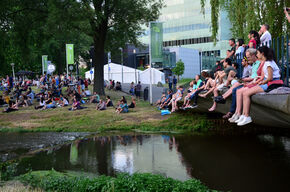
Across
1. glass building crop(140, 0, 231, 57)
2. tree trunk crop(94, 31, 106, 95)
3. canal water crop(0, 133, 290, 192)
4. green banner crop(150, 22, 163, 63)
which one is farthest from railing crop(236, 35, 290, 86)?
glass building crop(140, 0, 231, 57)

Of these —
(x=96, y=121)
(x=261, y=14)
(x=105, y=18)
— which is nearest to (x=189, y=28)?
(x=105, y=18)

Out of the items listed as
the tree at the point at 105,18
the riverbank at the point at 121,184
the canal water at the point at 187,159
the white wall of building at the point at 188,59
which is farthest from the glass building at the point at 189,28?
the riverbank at the point at 121,184

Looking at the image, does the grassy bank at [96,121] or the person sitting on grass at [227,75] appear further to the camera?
the grassy bank at [96,121]

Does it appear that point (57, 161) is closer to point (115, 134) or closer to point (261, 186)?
point (115, 134)

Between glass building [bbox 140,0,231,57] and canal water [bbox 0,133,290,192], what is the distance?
53.3m

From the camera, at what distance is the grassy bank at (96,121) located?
17.7 meters

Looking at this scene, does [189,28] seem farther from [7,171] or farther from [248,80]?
[248,80]

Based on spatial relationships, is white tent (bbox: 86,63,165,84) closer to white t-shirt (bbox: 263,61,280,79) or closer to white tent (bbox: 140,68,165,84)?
white tent (bbox: 140,68,165,84)

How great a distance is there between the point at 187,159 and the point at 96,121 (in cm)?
938

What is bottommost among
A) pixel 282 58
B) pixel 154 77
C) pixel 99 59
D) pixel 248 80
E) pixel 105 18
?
pixel 248 80

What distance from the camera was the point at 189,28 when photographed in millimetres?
71250

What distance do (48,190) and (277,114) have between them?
5.73 m

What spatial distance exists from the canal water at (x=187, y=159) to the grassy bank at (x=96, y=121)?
187cm

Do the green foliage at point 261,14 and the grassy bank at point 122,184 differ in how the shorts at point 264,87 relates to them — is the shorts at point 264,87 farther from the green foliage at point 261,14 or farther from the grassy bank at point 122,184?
the green foliage at point 261,14
